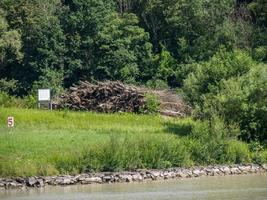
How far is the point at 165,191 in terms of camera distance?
132ft

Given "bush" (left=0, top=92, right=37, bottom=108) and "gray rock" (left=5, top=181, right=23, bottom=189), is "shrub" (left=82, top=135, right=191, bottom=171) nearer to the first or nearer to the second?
"gray rock" (left=5, top=181, right=23, bottom=189)

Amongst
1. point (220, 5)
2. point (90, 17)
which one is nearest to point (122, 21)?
point (90, 17)

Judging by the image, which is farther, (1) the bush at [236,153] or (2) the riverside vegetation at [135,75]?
(1) the bush at [236,153]

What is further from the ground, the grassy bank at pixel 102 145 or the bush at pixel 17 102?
the bush at pixel 17 102

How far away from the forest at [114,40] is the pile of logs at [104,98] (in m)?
9.17

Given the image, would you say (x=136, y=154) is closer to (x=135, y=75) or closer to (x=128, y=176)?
(x=128, y=176)

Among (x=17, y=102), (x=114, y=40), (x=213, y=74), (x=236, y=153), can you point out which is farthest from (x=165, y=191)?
(x=114, y=40)

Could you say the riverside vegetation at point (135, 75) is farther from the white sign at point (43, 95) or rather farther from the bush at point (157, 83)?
the white sign at point (43, 95)

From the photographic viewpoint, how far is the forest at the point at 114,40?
8006 centimetres

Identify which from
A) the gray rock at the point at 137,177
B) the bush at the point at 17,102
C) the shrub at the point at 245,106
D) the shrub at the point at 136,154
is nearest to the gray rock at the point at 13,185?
the shrub at the point at 136,154

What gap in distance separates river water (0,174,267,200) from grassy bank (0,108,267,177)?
284 centimetres

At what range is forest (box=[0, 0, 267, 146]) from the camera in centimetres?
8006

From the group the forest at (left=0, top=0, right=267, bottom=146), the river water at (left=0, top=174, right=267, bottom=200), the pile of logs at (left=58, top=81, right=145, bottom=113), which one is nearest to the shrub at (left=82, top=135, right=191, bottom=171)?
the river water at (left=0, top=174, right=267, bottom=200)

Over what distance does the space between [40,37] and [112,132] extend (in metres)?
27.9
